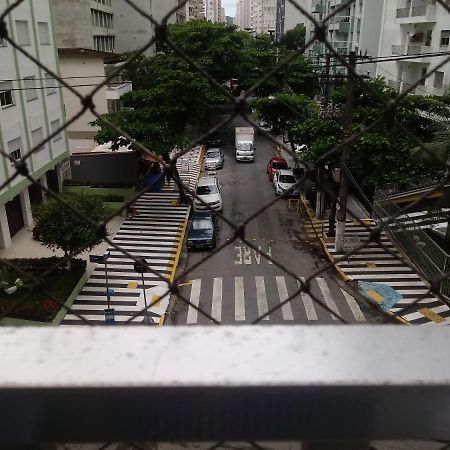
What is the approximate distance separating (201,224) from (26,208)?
102 inches

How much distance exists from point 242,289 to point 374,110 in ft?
9.83

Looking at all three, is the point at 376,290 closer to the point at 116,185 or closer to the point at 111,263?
the point at 111,263

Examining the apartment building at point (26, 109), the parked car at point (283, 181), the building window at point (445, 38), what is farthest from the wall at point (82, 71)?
the building window at point (445, 38)

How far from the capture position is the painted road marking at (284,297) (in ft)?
17.2

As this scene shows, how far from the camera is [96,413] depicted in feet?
1.58

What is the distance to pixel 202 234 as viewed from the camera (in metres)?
6.69

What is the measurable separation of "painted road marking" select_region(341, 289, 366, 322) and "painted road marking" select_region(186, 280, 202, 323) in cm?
170

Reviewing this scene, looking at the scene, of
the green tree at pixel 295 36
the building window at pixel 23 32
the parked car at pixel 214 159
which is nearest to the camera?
the building window at pixel 23 32

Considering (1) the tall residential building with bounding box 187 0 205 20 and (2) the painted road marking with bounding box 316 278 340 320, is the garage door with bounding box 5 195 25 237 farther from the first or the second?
(1) the tall residential building with bounding box 187 0 205 20

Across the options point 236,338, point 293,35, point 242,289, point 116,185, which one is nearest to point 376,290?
point 242,289

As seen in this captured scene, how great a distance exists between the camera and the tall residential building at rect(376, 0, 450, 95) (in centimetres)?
832

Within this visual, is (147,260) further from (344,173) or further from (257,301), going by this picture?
(344,173)

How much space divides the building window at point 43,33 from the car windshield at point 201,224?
3.34m

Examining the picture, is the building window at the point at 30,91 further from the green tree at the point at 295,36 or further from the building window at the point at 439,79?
the green tree at the point at 295,36
